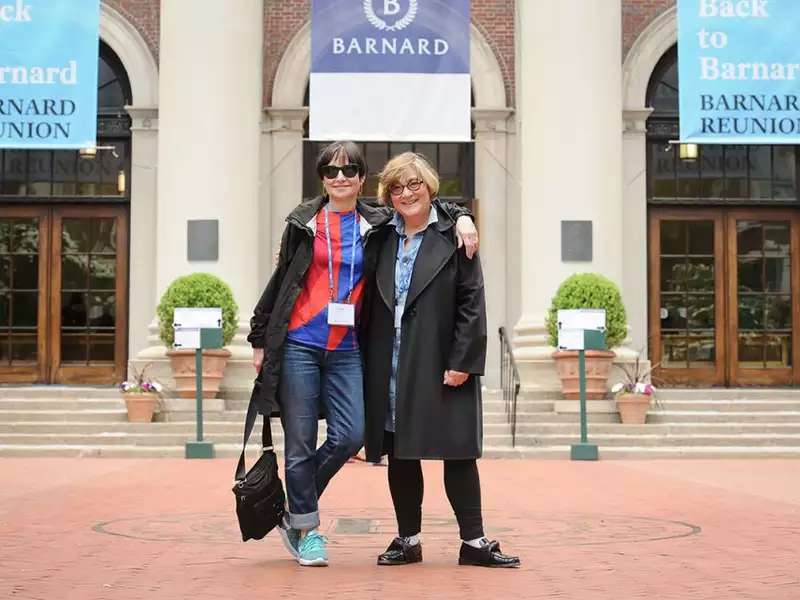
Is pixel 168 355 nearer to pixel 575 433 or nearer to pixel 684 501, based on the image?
pixel 575 433

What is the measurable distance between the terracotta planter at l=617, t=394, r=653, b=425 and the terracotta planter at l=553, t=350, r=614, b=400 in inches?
19.4

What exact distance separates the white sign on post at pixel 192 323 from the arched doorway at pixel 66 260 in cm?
549

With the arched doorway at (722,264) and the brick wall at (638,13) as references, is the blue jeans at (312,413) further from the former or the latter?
the brick wall at (638,13)

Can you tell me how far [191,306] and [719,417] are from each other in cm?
625

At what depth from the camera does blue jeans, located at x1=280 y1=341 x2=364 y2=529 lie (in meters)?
6.58

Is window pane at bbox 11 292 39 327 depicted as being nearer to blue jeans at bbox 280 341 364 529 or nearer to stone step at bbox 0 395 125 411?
stone step at bbox 0 395 125 411

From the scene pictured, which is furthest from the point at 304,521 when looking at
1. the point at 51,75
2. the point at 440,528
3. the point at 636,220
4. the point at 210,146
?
the point at 636,220

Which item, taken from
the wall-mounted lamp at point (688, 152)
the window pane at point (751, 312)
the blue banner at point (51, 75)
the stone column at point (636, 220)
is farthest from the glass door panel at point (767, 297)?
the blue banner at point (51, 75)

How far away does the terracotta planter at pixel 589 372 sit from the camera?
16.8 m

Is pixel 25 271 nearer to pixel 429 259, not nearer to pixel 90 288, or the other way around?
pixel 90 288

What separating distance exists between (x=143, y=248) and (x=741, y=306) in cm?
873

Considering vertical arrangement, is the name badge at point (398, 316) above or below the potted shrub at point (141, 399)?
above

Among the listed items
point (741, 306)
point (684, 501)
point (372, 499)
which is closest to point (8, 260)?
point (741, 306)

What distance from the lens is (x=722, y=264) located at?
21344 millimetres
